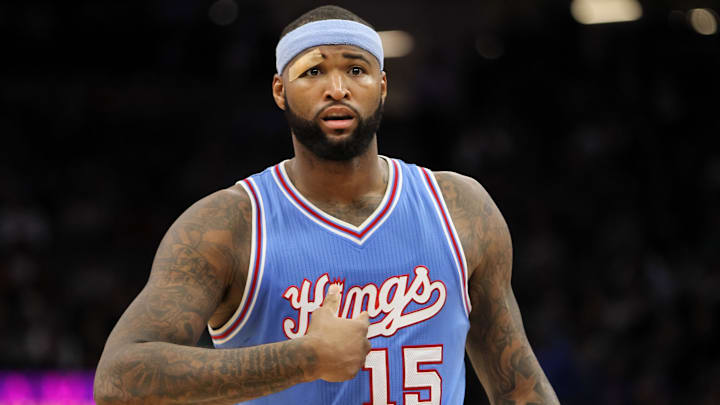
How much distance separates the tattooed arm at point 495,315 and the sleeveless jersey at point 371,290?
3.6 inches

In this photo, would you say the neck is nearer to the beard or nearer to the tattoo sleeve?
the beard

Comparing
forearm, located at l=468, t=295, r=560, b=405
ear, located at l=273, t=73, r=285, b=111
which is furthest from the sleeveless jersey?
ear, located at l=273, t=73, r=285, b=111

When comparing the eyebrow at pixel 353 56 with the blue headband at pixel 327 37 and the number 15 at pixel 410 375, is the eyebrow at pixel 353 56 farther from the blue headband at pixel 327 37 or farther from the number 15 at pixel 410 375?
the number 15 at pixel 410 375

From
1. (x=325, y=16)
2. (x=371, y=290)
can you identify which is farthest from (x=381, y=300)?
(x=325, y=16)

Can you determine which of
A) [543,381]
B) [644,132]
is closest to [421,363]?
[543,381]

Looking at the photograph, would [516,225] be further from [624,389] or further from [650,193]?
[624,389]

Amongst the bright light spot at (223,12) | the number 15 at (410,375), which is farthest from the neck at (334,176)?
the bright light spot at (223,12)

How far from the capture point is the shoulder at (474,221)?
328 centimetres

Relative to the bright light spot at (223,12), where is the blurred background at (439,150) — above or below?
below

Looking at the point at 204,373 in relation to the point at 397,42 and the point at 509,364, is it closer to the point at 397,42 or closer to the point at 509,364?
the point at 509,364

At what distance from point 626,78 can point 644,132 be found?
0.81m

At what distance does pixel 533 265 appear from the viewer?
977 centimetres

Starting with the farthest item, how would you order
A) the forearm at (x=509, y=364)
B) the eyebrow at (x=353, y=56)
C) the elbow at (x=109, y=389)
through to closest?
the forearm at (x=509, y=364) → the eyebrow at (x=353, y=56) → the elbow at (x=109, y=389)

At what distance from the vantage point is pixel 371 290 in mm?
3133
